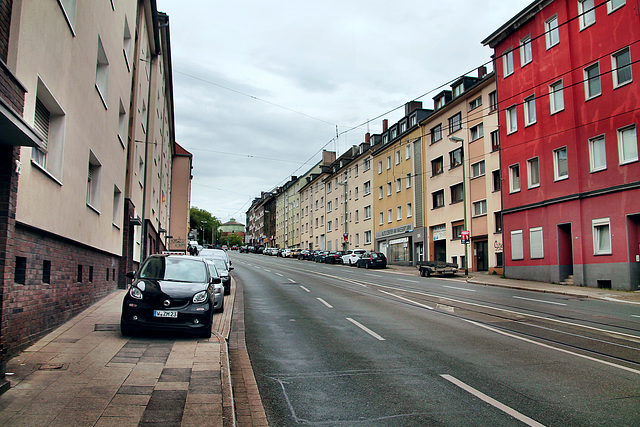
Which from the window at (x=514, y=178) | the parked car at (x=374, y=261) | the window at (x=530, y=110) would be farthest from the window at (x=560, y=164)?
the parked car at (x=374, y=261)

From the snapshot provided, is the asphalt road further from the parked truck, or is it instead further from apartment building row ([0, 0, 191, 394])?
the parked truck

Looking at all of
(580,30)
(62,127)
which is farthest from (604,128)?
(62,127)

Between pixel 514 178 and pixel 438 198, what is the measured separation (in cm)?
1171

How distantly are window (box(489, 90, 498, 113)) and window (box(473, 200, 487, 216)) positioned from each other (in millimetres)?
6059

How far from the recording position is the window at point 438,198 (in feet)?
128

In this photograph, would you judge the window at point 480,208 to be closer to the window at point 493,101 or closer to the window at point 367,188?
the window at point 493,101

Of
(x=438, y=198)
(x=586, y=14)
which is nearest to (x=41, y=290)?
(x=586, y=14)

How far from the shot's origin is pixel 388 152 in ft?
161

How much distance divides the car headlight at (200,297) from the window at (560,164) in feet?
66.5

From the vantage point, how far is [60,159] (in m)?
9.64

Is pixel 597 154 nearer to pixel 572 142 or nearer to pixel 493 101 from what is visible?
pixel 572 142

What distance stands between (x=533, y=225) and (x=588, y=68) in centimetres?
823

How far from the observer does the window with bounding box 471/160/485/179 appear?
3322 centimetres

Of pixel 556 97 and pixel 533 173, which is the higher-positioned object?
pixel 556 97
